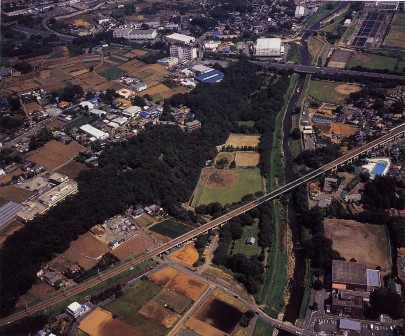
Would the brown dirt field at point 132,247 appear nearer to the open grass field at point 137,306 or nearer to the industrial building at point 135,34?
the open grass field at point 137,306

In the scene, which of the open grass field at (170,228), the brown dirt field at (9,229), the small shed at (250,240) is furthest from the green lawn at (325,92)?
the brown dirt field at (9,229)

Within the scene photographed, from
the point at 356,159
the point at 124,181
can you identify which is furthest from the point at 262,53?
the point at 124,181

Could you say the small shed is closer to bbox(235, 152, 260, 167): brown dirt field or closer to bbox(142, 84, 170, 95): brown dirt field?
bbox(235, 152, 260, 167): brown dirt field

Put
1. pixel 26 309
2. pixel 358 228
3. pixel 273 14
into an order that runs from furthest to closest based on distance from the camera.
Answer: pixel 273 14 < pixel 358 228 < pixel 26 309

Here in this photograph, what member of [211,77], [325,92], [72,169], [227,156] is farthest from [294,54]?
[72,169]

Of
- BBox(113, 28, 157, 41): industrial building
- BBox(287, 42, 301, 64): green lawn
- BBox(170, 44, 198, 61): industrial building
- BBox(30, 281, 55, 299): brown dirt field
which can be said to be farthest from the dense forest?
BBox(113, 28, 157, 41): industrial building

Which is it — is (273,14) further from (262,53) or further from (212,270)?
(212,270)
